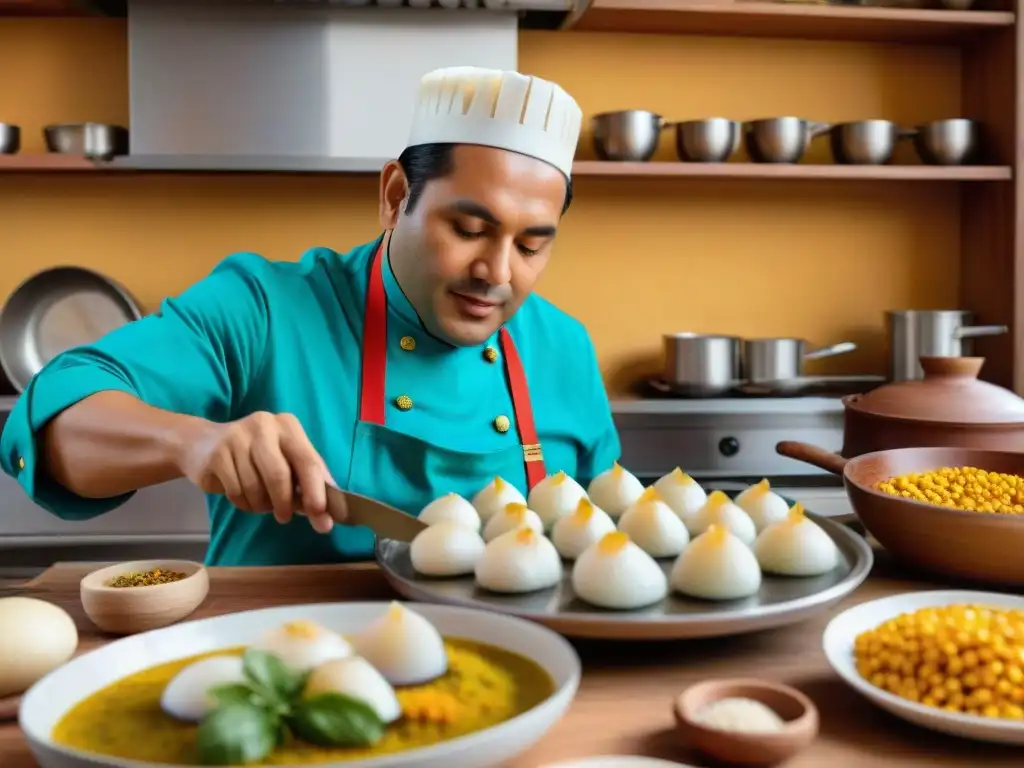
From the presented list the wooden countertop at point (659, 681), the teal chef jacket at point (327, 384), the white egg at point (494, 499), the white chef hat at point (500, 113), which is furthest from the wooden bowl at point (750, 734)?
the white chef hat at point (500, 113)

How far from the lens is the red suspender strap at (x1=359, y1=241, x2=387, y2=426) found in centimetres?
163

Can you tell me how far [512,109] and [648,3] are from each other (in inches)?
63.0

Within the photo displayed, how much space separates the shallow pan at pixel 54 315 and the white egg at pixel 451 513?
1958 millimetres

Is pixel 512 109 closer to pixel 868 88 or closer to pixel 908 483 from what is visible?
pixel 908 483

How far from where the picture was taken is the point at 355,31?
2.85 meters

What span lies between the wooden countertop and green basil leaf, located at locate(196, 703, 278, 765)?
19cm

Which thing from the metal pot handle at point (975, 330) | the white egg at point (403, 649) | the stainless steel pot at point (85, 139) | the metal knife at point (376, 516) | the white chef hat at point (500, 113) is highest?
the stainless steel pot at point (85, 139)

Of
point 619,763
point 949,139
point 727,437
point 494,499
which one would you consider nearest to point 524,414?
point 494,499

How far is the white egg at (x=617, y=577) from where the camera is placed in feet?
3.08

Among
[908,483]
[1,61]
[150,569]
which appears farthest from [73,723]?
[1,61]

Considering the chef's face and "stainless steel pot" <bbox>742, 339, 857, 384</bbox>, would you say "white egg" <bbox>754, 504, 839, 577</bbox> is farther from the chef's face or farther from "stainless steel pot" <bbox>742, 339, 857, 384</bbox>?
"stainless steel pot" <bbox>742, 339, 857, 384</bbox>

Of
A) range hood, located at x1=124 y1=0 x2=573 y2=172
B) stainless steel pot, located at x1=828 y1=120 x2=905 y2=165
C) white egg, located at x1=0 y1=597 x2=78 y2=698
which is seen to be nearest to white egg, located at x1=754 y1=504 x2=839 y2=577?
white egg, located at x1=0 y1=597 x2=78 y2=698

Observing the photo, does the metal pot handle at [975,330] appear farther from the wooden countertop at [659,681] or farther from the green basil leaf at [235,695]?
the green basil leaf at [235,695]

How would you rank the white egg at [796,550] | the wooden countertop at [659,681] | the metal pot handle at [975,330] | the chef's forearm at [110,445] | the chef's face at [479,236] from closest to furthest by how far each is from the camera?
1. the wooden countertop at [659,681]
2. the white egg at [796,550]
3. the chef's forearm at [110,445]
4. the chef's face at [479,236]
5. the metal pot handle at [975,330]
